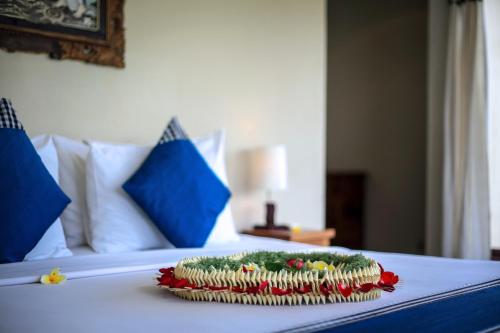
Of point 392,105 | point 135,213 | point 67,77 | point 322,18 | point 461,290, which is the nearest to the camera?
point 461,290

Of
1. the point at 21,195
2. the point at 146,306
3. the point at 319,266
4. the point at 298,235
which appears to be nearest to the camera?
the point at 146,306

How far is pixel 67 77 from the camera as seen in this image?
10.7 ft

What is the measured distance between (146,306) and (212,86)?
97.3 inches

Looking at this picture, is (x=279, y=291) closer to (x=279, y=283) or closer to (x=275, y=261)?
(x=279, y=283)

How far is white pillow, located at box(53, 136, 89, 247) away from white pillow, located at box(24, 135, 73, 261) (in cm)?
13

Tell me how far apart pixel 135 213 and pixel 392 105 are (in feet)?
12.7

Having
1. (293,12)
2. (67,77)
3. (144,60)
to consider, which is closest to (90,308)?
(67,77)

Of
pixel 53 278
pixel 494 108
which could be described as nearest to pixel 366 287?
pixel 53 278

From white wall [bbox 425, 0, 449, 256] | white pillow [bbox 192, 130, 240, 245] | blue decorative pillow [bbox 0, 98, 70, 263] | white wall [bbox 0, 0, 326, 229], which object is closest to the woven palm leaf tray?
blue decorative pillow [bbox 0, 98, 70, 263]

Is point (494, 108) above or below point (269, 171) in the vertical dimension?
above

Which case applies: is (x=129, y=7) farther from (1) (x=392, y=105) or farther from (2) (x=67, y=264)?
(1) (x=392, y=105)

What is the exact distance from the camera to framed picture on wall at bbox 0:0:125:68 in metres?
3.04

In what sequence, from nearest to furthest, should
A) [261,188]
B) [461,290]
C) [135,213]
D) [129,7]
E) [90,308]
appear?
[90,308] < [461,290] < [135,213] < [129,7] < [261,188]

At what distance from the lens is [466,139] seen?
185 inches
